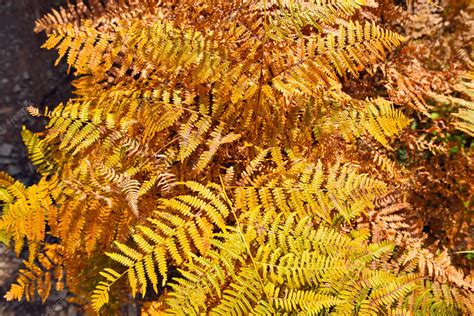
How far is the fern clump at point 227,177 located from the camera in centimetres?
205

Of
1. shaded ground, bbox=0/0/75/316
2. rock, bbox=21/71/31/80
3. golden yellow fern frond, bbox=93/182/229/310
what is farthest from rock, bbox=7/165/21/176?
golden yellow fern frond, bbox=93/182/229/310

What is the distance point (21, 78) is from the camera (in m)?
3.94

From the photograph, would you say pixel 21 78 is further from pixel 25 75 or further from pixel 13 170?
pixel 13 170

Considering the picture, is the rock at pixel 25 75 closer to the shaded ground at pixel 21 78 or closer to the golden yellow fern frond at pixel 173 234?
the shaded ground at pixel 21 78

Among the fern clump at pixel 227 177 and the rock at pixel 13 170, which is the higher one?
the fern clump at pixel 227 177

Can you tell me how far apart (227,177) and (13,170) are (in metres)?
2.42

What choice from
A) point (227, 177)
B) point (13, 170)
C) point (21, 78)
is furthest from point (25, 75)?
point (227, 177)

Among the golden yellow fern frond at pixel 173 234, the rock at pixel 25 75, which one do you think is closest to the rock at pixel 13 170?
the rock at pixel 25 75

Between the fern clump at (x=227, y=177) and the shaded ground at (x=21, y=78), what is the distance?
1502 mm

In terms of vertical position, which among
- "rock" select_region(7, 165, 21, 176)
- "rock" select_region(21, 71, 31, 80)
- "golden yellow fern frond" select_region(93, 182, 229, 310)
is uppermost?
"rock" select_region(21, 71, 31, 80)

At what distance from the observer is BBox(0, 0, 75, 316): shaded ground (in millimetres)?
3805

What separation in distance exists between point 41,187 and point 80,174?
200 mm

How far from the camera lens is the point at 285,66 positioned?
2.25 m

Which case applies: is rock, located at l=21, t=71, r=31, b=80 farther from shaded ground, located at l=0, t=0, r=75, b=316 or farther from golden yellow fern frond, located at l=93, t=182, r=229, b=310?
golden yellow fern frond, located at l=93, t=182, r=229, b=310
